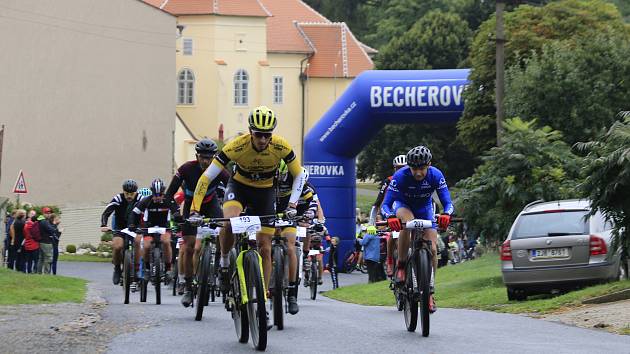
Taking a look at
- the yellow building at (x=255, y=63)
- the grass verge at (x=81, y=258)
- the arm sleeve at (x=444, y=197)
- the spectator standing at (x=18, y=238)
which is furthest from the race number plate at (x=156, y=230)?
the yellow building at (x=255, y=63)

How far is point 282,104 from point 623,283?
71432 mm

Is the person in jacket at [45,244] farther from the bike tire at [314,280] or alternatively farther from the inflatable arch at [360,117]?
the bike tire at [314,280]

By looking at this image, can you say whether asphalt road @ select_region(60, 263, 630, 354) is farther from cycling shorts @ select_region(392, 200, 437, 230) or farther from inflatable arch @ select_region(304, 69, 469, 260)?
inflatable arch @ select_region(304, 69, 469, 260)

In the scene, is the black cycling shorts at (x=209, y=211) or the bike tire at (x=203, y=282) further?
the black cycling shorts at (x=209, y=211)

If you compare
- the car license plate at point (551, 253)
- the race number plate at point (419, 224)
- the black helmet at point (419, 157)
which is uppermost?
the black helmet at point (419, 157)

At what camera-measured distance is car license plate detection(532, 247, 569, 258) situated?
21.2m

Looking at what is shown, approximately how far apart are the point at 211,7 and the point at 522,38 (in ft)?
156

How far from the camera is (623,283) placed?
20.2 meters

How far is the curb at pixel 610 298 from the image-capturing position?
1930cm

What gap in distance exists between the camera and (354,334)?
1409cm

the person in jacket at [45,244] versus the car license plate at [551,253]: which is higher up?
the person in jacket at [45,244]

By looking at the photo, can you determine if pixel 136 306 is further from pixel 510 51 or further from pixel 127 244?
pixel 510 51

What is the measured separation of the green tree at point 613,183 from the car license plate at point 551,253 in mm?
1041

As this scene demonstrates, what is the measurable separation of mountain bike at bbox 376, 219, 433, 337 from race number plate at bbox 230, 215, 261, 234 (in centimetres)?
199
